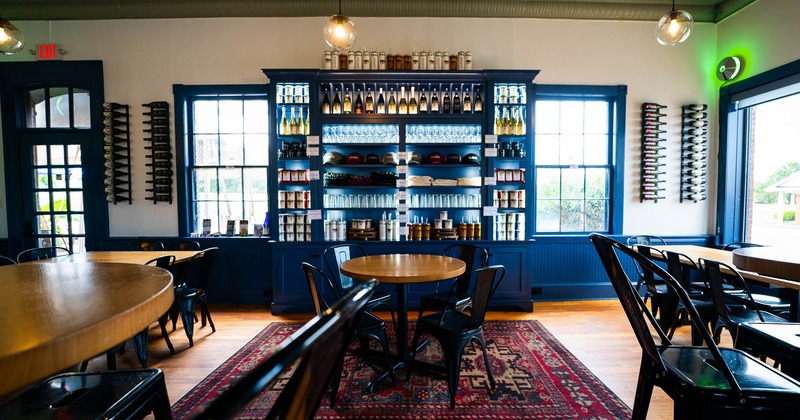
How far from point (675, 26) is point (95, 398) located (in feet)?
15.5

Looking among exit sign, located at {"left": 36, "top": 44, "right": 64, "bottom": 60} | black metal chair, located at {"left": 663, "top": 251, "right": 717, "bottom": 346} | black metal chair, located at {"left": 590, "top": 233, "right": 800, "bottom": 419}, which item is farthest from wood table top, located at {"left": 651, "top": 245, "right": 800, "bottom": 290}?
exit sign, located at {"left": 36, "top": 44, "right": 64, "bottom": 60}

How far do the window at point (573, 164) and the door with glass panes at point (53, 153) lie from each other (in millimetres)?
6244

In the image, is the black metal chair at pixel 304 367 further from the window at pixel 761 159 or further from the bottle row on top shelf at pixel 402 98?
the window at pixel 761 159

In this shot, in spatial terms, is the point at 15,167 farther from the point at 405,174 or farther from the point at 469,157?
the point at 469,157

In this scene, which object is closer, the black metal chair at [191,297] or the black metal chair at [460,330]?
the black metal chair at [460,330]

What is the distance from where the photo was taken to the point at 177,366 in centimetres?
296

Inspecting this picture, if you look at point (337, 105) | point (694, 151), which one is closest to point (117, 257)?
point (337, 105)

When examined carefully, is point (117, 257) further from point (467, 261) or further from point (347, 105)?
point (467, 261)

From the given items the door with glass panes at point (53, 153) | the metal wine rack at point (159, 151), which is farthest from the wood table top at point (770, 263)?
the door with glass panes at point (53, 153)

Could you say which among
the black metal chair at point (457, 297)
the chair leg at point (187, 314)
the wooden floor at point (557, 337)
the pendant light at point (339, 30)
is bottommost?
the wooden floor at point (557, 337)

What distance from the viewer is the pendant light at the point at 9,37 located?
10.8 feet

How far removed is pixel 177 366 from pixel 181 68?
3915mm

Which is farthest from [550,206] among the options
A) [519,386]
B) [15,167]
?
[15,167]

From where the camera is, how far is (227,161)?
491cm
